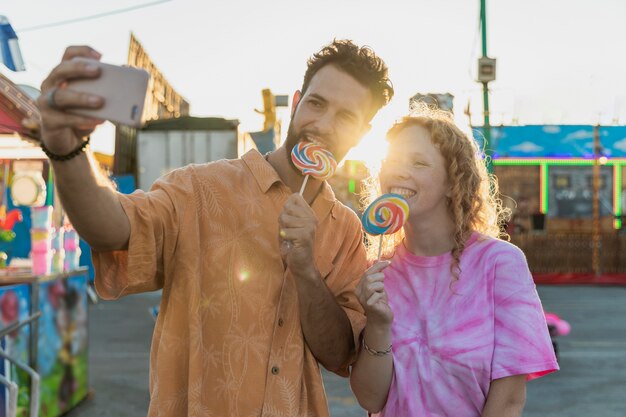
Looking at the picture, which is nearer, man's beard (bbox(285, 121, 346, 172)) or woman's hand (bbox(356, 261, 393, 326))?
woman's hand (bbox(356, 261, 393, 326))

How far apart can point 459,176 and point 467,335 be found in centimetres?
57

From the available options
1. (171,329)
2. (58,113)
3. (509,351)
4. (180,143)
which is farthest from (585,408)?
(180,143)

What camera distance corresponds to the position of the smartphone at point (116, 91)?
160cm

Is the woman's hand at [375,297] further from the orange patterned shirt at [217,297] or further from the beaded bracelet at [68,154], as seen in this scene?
the beaded bracelet at [68,154]

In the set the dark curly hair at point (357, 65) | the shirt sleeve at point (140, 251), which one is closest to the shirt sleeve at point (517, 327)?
the dark curly hair at point (357, 65)

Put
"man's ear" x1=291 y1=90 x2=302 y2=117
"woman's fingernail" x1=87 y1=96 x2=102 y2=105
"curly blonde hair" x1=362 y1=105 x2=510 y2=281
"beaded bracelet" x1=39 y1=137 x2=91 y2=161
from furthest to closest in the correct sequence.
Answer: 1. "man's ear" x1=291 y1=90 x2=302 y2=117
2. "curly blonde hair" x1=362 y1=105 x2=510 y2=281
3. "beaded bracelet" x1=39 y1=137 x2=91 y2=161
4. "woman's fingernail" x1=87 y1=96 x2=102 y2=105

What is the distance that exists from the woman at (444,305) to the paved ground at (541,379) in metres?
4.22

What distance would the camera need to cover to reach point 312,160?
2502mm

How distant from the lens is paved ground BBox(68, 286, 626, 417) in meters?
6.82

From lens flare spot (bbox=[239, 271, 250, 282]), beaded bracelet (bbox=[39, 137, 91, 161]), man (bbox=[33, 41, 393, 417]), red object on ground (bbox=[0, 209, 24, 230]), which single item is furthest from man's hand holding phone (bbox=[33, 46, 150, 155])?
red object on ground (bbox=[0, 209, 24, 230])

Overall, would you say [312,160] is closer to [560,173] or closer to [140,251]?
[140,251]

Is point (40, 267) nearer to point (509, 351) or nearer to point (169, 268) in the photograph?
point (169, 268)

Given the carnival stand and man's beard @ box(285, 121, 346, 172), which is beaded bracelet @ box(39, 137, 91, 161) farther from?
the carnival stand

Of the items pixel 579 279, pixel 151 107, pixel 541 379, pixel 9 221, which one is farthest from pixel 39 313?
pixel 579 279
